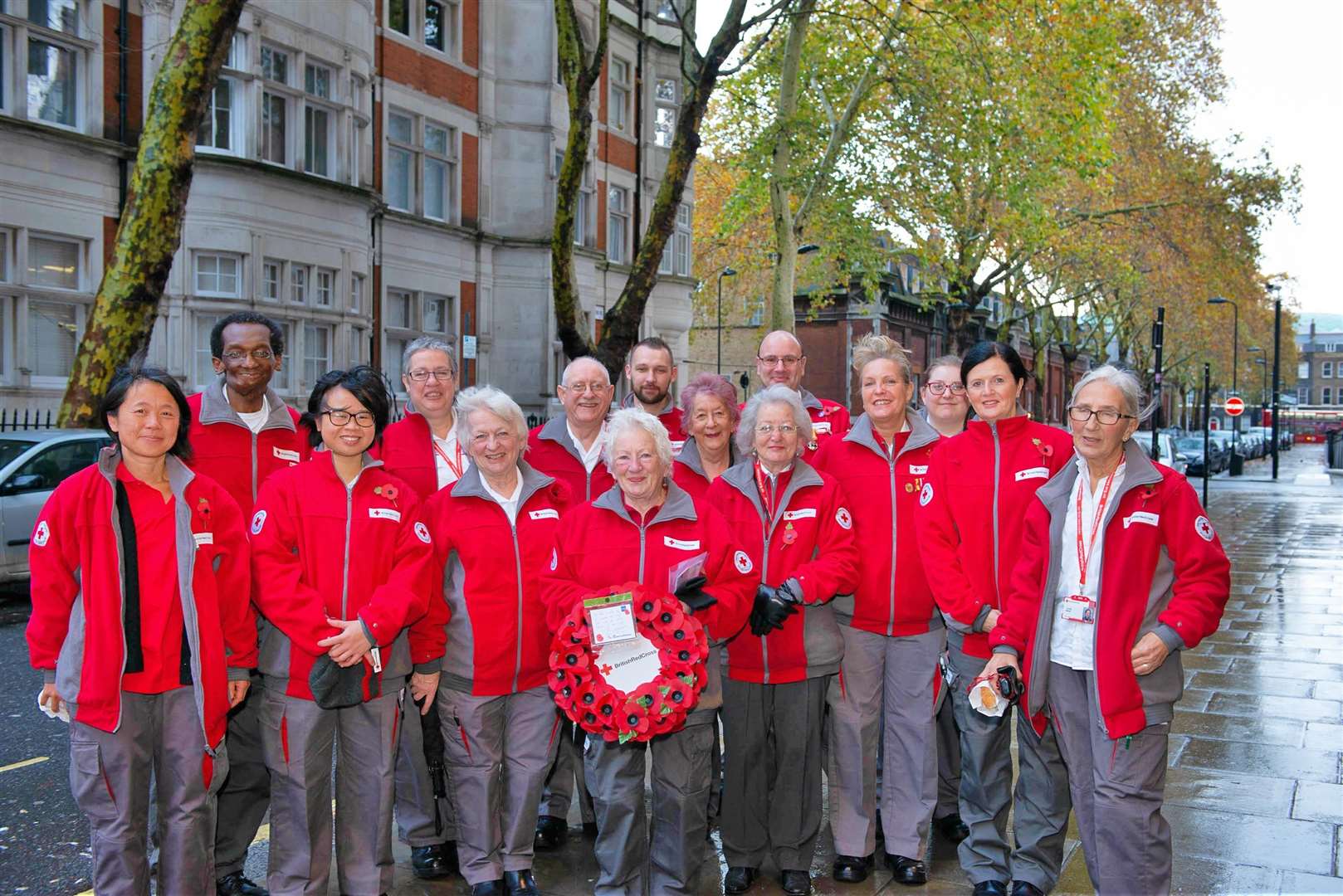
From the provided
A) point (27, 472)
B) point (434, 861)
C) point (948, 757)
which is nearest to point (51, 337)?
point (27, 472)

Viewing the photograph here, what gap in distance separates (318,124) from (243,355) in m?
15.9

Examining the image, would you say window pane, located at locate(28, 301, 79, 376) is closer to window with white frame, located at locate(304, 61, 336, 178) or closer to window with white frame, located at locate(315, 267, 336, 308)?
window with white frame, located at locate(315, 267, 336, 308)

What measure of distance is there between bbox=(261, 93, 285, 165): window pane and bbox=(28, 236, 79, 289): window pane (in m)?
3.20

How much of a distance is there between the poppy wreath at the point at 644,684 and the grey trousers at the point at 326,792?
755 millimetres

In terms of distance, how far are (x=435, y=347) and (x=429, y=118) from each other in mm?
18747

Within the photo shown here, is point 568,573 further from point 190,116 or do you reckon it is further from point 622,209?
point 622,209

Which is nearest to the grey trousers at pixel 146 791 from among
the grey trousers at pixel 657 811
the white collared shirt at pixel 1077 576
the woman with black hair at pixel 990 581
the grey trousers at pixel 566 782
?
the grey trousers at pixel 657 811

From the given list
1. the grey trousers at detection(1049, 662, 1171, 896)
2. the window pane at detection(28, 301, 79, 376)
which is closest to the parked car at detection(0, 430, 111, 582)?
the window pane at detection(28, 301, 79, 376)

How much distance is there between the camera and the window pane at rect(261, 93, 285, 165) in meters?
18.4

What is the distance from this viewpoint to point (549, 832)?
5312 mm

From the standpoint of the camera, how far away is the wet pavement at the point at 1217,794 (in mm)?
4824

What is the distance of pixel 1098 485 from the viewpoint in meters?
4.36

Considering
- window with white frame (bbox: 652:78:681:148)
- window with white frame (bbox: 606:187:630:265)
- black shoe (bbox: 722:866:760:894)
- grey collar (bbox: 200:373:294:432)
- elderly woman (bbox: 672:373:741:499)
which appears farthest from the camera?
→ window with white frame (bbox: 652:78:681:148)

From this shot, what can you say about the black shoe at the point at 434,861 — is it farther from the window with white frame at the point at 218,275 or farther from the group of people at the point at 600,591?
the window with white frame at the point at 218,275
